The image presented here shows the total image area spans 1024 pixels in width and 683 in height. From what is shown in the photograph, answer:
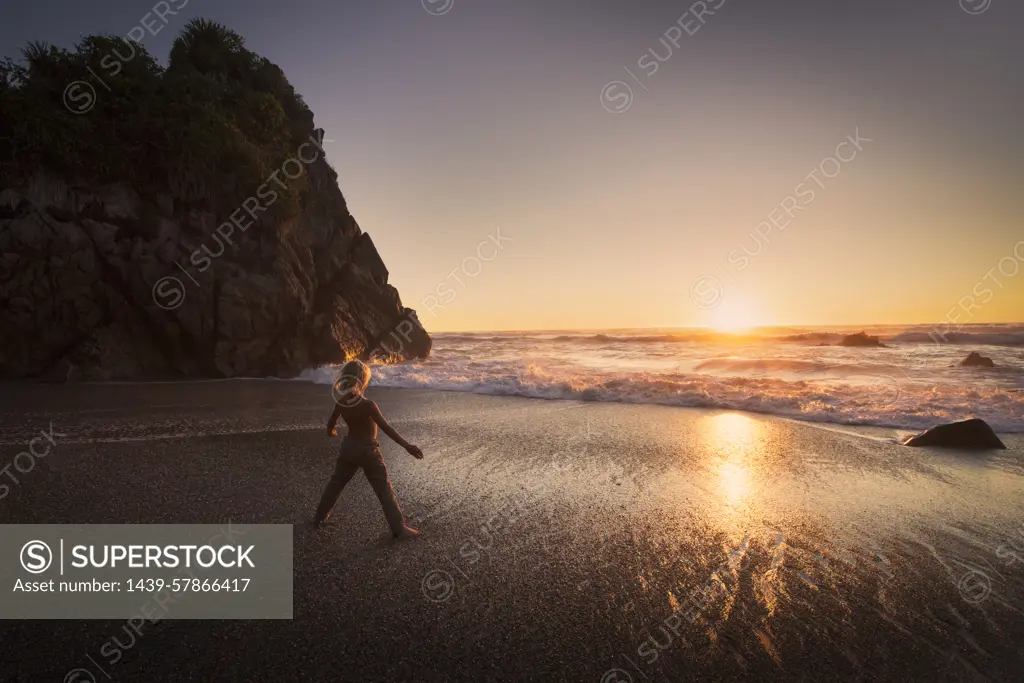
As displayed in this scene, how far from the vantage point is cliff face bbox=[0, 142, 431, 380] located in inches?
668

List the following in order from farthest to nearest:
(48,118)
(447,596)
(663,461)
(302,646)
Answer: (48,118), (663,461), (447,596), (302,646)

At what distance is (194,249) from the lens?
19703mm

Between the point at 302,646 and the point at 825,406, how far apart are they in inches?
512

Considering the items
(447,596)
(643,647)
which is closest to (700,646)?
(643,647)

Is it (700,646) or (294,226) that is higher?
(294,226)

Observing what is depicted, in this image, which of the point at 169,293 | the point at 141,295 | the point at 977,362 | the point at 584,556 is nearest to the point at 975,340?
the point at 977,362

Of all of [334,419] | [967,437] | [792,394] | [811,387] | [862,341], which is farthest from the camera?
[862,341]

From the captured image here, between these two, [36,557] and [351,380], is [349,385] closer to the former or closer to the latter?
[351,380]

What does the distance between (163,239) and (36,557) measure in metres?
19.0

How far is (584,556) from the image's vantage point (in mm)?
4391

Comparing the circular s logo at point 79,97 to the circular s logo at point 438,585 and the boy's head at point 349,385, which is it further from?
Result: the circular s logo at point 438,585

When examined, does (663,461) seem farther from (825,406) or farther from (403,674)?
(825,406)

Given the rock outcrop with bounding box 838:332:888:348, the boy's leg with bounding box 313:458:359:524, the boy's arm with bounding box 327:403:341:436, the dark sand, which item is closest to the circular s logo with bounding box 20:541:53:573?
the dark sand

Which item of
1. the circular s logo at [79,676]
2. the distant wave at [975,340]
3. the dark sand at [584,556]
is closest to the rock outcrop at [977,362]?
the dark sand at [584,556]
